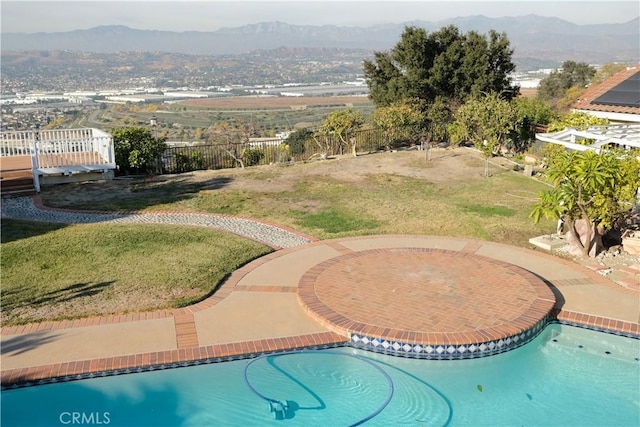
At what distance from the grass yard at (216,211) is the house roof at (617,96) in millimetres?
5254

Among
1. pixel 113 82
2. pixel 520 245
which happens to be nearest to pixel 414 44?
pixel 520 245

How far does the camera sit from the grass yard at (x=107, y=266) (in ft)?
28.8

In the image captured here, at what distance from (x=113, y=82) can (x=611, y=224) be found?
11045cm

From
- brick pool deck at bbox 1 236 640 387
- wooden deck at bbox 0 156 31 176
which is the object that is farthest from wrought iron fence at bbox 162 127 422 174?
brick pool deck at bbox 1 236 640 387

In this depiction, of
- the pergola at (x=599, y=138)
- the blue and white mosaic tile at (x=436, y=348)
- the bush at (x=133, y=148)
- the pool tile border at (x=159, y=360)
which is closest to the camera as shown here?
the pool tile border at (x=159, y=360)

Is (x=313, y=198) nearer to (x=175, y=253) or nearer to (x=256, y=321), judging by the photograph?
(x=175, y=253)

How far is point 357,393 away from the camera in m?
6.85

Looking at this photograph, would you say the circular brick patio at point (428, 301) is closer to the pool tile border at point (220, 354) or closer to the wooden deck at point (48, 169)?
the pool tile border at point (220, 354)

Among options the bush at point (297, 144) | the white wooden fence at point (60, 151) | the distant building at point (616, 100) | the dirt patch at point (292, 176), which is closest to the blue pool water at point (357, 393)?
the dirt patch at point (292, 176)

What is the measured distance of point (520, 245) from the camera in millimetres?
11891

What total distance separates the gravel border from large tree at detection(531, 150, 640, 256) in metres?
5.38

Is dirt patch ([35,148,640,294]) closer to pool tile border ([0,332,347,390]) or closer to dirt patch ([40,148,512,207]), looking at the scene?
dirt patch ([40,148,512,207])

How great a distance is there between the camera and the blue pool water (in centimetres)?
631

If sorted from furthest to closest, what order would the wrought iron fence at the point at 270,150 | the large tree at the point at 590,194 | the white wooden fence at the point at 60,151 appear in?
the wrought iron fence at the point at 270,150 < the white wooden fence at the point at 60,151 < the large tree at the point at 590,194
